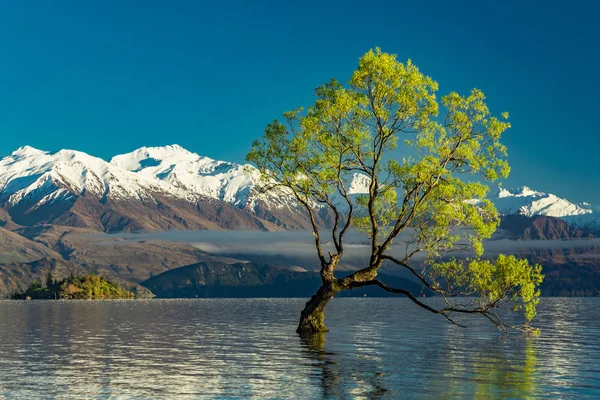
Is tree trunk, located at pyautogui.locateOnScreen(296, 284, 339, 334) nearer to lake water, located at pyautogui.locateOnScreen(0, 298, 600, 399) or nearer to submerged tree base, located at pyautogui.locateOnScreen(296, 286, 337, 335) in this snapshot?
submerged tree base, located at pyautogui.locateOnScreen(296, 286, 337, 335)

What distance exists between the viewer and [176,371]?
50312 millimetres

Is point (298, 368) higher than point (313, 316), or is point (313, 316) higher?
point (313, 316)

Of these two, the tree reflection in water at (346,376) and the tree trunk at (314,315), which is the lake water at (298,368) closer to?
the tree reflection in water at (346,376)

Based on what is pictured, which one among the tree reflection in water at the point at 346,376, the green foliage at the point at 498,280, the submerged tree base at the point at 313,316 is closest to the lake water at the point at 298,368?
the tree reflection in water at the point at 346,376

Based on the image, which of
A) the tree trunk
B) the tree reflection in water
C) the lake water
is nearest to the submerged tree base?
the tree trunk

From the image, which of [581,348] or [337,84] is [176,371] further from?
[581,348]

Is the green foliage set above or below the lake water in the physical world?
above

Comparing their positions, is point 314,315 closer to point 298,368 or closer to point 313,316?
point 313,316

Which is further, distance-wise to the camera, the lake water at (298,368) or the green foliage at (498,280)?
the green foliage at (498,280)

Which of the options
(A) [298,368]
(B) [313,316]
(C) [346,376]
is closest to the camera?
(C) [346,376]

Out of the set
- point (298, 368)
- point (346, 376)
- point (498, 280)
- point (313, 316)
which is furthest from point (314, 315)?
point (346, 376)

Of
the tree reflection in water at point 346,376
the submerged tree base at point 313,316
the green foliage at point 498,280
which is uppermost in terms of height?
the green foliage at point 498,280

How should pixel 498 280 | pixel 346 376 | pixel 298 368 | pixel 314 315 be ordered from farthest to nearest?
pixel 314 315 → pixel 498 280 → pixel 298 368 → pixel 346 376

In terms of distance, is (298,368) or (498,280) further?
(498,280)
